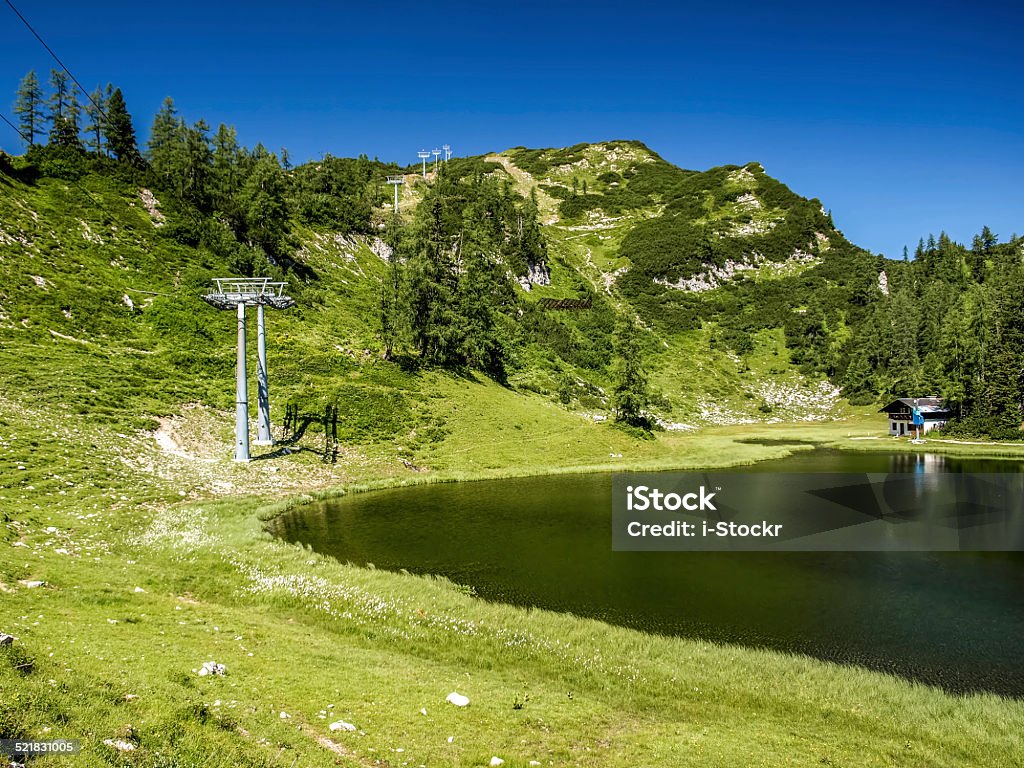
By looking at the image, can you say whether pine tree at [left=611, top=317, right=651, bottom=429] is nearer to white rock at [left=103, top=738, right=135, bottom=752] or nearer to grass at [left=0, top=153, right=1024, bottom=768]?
grass at [left=0, top=153, right=1024, bottom=768]

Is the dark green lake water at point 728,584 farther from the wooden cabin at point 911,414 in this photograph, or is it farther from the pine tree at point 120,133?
the pine tree at point 120,133

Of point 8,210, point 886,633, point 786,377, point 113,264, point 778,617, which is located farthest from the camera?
point 786,377

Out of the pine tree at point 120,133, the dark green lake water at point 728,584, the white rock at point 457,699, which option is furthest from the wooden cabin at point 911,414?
the pine tree at point 120,133

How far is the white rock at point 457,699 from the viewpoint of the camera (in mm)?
12859

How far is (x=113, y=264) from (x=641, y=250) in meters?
120

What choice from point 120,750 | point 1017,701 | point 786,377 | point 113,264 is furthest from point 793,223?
point 120,750

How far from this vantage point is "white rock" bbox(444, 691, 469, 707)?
42.2 ft

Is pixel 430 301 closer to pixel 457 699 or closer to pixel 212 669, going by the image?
pixel 212 669

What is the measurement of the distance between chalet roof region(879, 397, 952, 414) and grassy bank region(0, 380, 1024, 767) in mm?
84108

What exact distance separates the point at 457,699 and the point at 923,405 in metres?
94.5

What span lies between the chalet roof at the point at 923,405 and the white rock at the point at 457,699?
92.0m

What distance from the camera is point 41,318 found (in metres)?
50.9

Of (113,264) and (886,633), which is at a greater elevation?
(113,264)

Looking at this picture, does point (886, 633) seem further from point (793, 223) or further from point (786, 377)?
point (793, 223)
